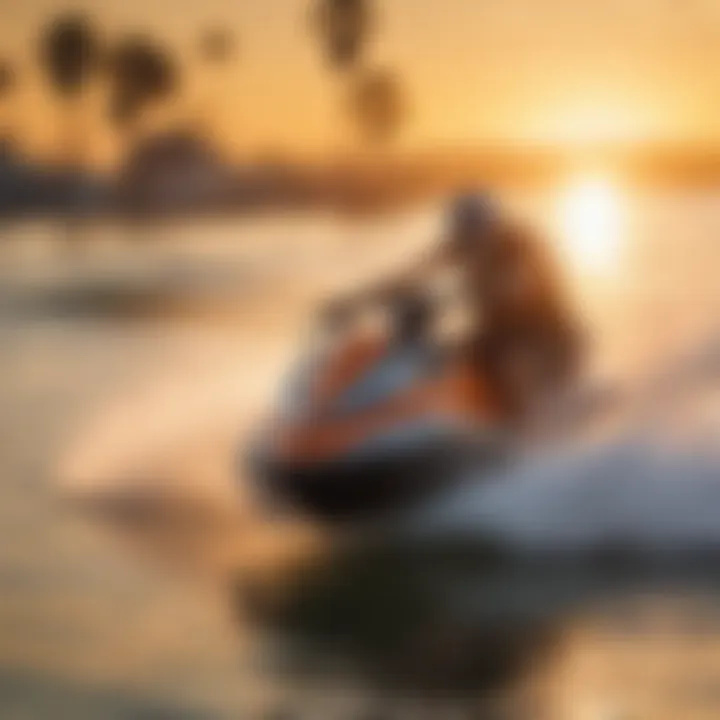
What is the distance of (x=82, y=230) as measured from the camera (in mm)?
1139

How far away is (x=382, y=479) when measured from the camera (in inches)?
42.1

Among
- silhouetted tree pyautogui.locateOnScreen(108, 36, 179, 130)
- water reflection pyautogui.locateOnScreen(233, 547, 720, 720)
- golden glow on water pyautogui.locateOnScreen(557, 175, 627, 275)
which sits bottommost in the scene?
water reflection pyautogui.locateOnScreen(233, 547, 720, 720)

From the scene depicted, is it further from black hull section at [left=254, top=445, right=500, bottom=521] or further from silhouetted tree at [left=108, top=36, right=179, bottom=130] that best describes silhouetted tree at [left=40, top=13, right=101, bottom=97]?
black hull section at [left=254, top=445, right=500, bottom=521]

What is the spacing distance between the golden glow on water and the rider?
0.10 ft

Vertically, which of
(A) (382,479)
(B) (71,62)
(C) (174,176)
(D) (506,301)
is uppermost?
(B) (71,62)

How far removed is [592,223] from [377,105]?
24 centimetres

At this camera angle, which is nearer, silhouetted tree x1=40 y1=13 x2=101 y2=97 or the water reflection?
the water reflection

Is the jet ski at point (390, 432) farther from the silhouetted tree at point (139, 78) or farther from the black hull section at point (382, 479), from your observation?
the silhouetted tree at point (139, 78)

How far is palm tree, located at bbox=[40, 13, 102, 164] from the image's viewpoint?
1142 mm

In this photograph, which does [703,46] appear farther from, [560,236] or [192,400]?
[192,400]

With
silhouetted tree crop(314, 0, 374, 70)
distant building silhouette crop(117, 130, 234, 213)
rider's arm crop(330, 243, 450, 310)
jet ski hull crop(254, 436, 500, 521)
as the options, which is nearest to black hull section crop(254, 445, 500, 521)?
jet ski hull crop(254, 436, 500, 521)

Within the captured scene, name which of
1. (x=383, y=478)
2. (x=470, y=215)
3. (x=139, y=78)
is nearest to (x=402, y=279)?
(x=470, y=215)

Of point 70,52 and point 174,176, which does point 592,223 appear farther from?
point 70,52

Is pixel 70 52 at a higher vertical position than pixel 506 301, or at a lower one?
higher
